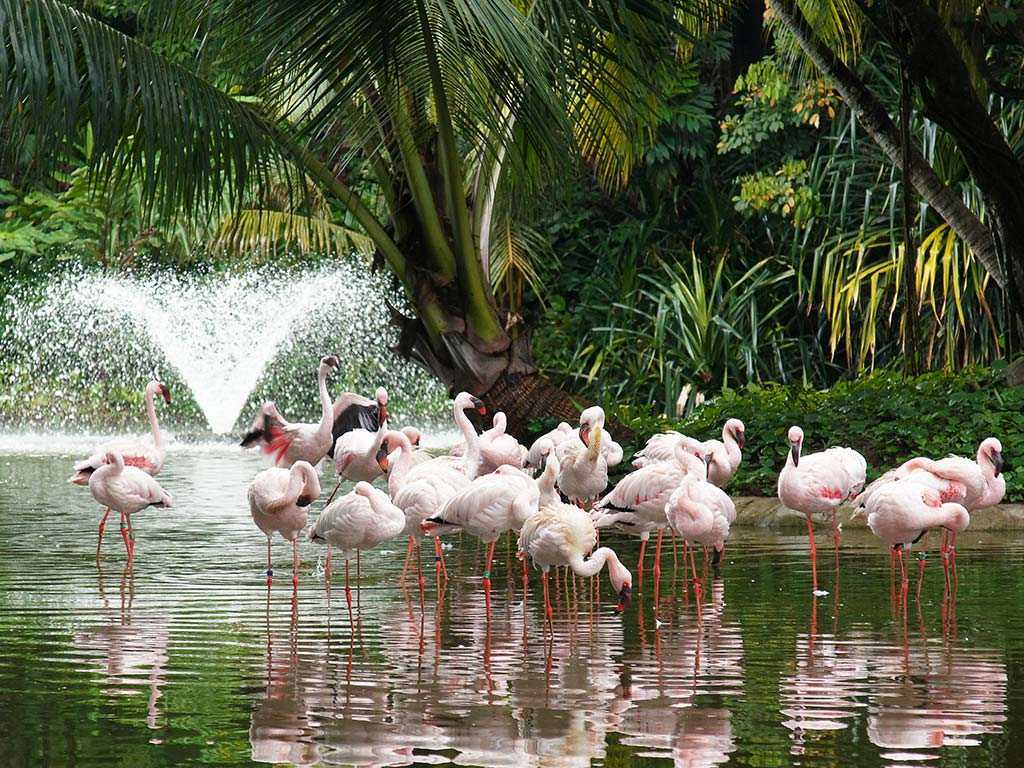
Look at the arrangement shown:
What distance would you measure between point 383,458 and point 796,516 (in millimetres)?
3341

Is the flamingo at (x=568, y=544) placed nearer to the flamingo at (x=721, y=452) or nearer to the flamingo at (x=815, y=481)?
the flamingo at (x=815, y=481)

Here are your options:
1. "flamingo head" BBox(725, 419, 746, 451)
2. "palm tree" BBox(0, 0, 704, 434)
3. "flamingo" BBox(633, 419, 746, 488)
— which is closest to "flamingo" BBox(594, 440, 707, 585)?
"flamingo" BBox(633, 419, 746, 488)

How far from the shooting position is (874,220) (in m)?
19.2

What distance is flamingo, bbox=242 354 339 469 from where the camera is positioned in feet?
39.1

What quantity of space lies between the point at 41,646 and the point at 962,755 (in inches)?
162

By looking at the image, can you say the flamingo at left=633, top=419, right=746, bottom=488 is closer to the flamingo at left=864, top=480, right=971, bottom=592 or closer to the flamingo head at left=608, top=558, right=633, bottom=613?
the flamingo at left=864, top=480, right=971, bottom=592

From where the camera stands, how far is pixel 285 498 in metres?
8.74

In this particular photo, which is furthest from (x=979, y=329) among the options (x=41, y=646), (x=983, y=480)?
(x=41, y=646)

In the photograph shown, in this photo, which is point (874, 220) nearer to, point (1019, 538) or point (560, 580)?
point (1019, 538)

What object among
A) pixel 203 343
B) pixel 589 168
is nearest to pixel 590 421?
pixel 589 168

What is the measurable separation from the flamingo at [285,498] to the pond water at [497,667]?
1.18ft

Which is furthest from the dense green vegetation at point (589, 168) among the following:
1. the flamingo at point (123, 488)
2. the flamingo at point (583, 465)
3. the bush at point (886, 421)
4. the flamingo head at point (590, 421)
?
the flamingo at point (583, 465)

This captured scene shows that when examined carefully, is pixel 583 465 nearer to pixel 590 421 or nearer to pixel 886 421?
pixel 590 421

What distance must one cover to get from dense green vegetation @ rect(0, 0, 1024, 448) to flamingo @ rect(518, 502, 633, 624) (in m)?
3.44
